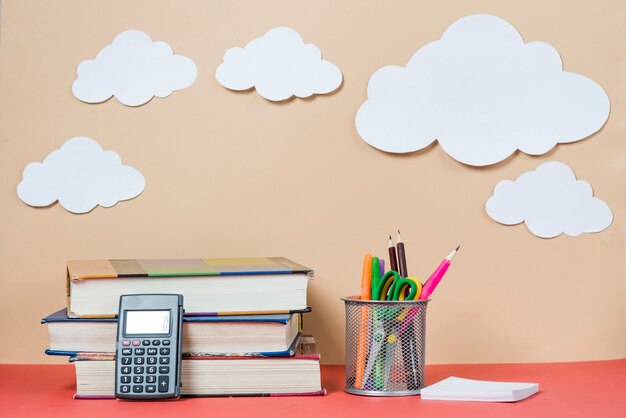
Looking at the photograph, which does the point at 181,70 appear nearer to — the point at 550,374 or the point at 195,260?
the point at 195,260

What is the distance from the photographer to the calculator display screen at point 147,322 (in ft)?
2.86

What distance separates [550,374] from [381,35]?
1.77ft

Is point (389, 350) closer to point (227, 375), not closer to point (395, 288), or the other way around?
point (395, 288)

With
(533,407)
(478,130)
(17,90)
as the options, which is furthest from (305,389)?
(17,90)

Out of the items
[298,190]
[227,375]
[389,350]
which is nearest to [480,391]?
[389,350]

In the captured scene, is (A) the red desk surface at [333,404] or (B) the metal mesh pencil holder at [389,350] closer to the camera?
(A) the red desk surface at [333,404]

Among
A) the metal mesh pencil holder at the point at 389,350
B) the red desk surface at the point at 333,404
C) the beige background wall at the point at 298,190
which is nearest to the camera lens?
the red desk surface at the point at 333,404

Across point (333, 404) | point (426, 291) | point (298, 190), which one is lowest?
point (333, 404)

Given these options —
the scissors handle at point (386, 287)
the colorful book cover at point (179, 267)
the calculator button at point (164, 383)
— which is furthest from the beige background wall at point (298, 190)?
the calculator button at point (164, 383)

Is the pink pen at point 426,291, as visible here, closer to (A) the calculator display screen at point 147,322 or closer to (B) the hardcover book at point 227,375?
(B) the hardcover book at point 227,375

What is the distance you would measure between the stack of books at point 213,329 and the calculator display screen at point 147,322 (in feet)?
0.09

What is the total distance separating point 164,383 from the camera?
2.79 feet

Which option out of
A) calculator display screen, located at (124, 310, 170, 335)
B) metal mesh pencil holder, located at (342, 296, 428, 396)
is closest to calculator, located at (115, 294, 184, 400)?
calculator display screen, located at (124, 310, 170, 335)

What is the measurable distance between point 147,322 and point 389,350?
280mm
